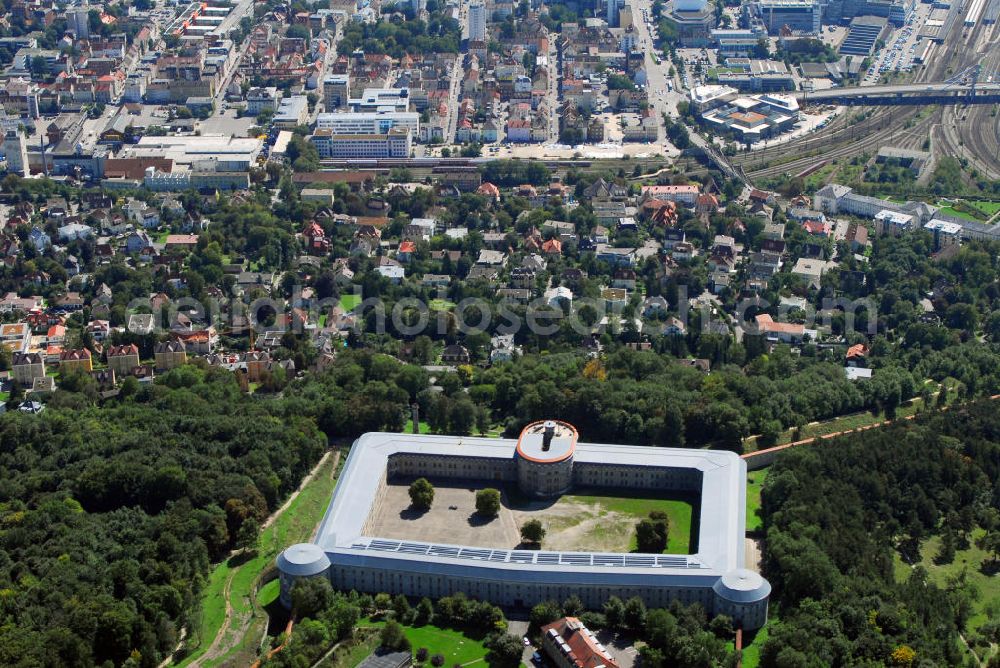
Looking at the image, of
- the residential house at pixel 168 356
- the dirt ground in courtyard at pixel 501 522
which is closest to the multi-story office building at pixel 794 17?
the residential house at pixel 168 356

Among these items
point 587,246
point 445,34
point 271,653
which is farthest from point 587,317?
point 445,34

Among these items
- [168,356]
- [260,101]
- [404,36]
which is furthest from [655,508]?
[404,36]

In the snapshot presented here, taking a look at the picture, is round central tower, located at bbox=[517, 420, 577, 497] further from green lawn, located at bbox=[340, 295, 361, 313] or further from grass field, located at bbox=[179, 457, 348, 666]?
green lawn, located at bbox=[340, 295, 361, 313]

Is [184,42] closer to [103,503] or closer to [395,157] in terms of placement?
[395,157]

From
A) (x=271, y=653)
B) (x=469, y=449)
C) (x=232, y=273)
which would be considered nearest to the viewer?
(x=271, y=653)

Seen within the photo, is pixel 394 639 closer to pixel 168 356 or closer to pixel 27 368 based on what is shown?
pixel 168 356

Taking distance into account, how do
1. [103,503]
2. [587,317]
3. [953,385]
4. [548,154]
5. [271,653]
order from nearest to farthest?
[271,653] → [103,503] → [953,385] → [587,317] → [548,154]
